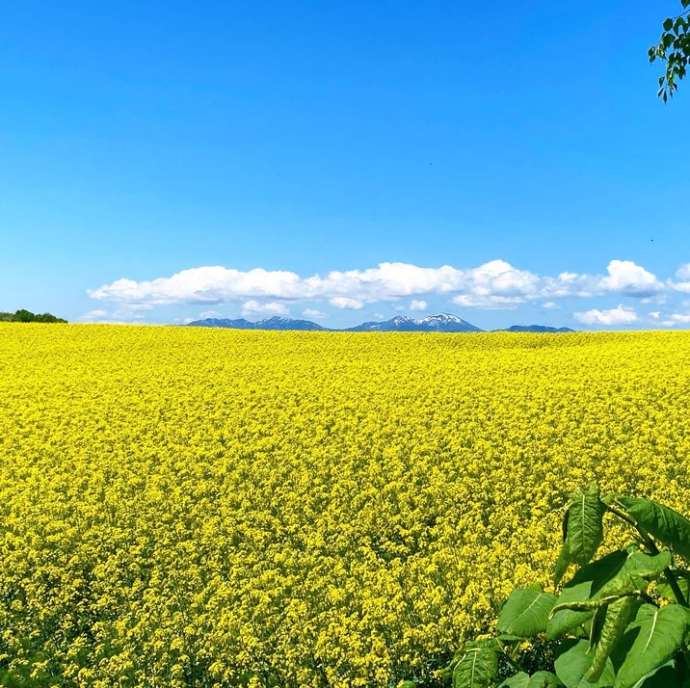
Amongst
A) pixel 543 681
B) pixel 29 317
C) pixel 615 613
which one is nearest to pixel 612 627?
pixel 615 613

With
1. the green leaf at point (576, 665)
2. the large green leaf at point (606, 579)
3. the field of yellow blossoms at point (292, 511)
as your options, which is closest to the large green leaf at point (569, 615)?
the large green leaf at point (606, 579)

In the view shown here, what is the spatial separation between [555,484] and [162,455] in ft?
27.5

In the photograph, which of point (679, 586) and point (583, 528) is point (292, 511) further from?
point (583, 528)

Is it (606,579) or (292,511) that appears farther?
(292,511)

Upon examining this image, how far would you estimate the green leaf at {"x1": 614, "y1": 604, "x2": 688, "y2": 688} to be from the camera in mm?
1823

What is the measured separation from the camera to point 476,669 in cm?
246

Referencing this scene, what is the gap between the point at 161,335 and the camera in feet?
152

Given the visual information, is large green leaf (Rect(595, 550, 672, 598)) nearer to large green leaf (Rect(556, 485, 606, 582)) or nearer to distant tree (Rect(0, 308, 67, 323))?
large green leaf (Rect(556, 485, 606, 582))

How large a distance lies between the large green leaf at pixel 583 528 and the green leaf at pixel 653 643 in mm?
241

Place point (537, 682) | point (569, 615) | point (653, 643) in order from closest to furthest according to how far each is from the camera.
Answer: point (653, 643) → point (569, 615) → point (537, 682)

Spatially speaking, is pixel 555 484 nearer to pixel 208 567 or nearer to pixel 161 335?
pixel 208 567

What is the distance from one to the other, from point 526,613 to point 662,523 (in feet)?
2.40

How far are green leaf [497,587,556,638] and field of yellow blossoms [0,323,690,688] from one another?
220 inches

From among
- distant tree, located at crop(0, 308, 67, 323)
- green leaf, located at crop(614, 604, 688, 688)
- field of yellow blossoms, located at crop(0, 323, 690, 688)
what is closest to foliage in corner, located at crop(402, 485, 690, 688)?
green leaf, located at crop(614, 604, 688, 688)
